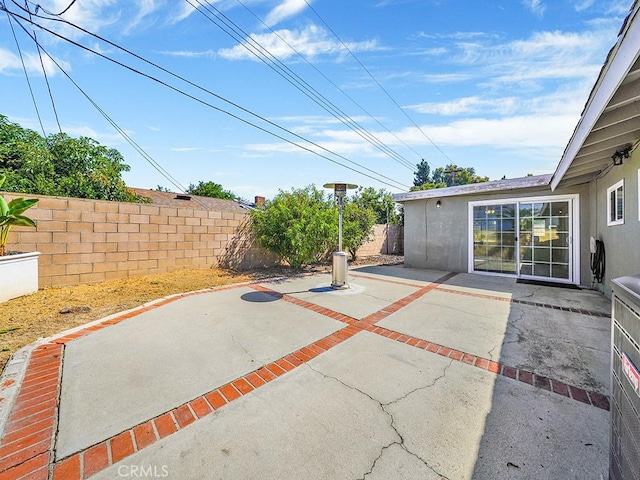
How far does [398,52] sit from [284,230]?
6.87m

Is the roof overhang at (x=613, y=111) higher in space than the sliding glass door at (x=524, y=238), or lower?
higher

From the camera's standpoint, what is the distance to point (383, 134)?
14.9 meters

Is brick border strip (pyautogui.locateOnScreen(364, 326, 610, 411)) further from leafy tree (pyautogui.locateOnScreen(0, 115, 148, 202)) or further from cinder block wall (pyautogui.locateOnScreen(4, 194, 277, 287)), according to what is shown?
leafy tree (pyautogui.locateOnScreen(0, 115, 148, 202))

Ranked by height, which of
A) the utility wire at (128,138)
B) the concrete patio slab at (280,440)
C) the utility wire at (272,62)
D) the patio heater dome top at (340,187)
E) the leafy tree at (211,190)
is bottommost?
the concrete patio slab at (280,440)

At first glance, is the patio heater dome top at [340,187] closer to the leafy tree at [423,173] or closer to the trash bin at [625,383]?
the trash bin at [625,383]

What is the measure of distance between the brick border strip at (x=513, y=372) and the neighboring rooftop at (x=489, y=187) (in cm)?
616

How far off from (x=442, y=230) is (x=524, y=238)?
7.07 ft

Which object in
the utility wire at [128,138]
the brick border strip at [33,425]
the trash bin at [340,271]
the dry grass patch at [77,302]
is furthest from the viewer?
the utility wire at [128,138]

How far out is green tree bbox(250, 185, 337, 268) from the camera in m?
7.26

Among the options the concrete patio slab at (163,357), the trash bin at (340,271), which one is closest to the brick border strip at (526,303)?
the trash bin at (340,271)

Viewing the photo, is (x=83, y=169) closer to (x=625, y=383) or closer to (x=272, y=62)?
(x=272, y=62)

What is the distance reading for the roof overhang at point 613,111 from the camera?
5.66ft

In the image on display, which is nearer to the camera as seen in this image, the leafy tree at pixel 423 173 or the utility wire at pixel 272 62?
the utility wire at pixel 272 62

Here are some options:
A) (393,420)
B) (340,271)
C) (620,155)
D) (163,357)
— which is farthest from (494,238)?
(163,357)
